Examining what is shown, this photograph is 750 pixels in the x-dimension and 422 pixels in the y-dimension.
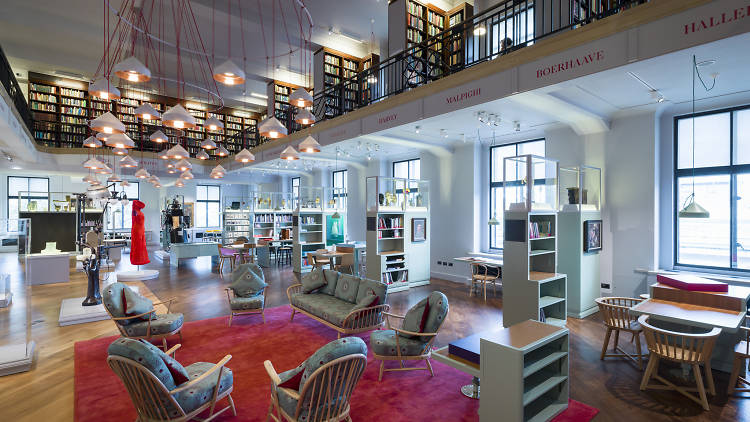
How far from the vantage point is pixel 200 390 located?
124 inches

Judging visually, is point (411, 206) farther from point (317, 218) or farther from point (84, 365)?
point (84, 365)

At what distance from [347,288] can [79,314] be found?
473cm

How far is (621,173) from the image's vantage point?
708 centimetres

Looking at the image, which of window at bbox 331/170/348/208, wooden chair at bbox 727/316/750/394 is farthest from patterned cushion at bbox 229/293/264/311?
window at bbox 331/170/348/208

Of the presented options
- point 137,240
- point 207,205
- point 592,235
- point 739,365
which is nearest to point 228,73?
point 137,240

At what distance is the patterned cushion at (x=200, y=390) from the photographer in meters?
3.05

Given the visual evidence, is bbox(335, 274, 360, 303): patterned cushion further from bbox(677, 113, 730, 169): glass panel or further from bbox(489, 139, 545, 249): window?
bbox(677, 113, 730, 169): glass panel

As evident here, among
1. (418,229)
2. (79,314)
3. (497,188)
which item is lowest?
(79,314)

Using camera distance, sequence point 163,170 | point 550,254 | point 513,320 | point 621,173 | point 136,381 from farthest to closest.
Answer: point 163,170 < point 621,173 < point 550,254 < point 513,320 < point 136,381

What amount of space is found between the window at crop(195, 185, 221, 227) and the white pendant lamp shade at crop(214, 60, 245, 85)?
1752 centimetres

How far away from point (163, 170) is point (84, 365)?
12381 millimetres

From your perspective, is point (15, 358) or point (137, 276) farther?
point (137, 276)

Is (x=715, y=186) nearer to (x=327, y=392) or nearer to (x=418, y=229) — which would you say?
(x=418, y=229)

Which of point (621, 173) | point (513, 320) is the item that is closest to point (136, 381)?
point (513, 320)
